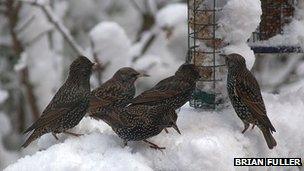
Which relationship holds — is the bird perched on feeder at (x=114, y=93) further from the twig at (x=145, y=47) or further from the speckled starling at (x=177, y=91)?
the twig at (x=145, y=47)

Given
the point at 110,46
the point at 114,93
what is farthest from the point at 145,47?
the point at 114,93

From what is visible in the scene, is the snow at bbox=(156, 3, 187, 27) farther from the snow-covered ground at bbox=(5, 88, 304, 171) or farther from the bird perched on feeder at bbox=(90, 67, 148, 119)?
the snow-covered ground at bbox=(5, 88, 304, 171)

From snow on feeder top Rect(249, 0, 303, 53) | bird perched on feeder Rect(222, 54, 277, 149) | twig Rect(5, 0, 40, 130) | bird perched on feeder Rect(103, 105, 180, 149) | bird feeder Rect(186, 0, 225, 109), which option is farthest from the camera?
twig Rect(5, 0, 40, 130)

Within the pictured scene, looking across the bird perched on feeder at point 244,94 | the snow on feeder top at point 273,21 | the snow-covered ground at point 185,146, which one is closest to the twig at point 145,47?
the snow on feeder top at point 273,21

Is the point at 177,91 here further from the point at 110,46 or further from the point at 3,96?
the point at 3,96

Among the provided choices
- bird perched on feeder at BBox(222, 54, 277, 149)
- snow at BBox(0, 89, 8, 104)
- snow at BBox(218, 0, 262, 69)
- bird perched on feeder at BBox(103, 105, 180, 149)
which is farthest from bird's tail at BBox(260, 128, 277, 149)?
snow at BBox(0, 89, 8, 104)

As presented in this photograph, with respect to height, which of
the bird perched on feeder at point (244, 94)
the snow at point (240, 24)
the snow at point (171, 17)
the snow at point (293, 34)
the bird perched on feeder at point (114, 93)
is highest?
the snow at point (240, 24)

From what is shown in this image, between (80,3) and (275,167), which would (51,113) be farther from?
(80,3)
